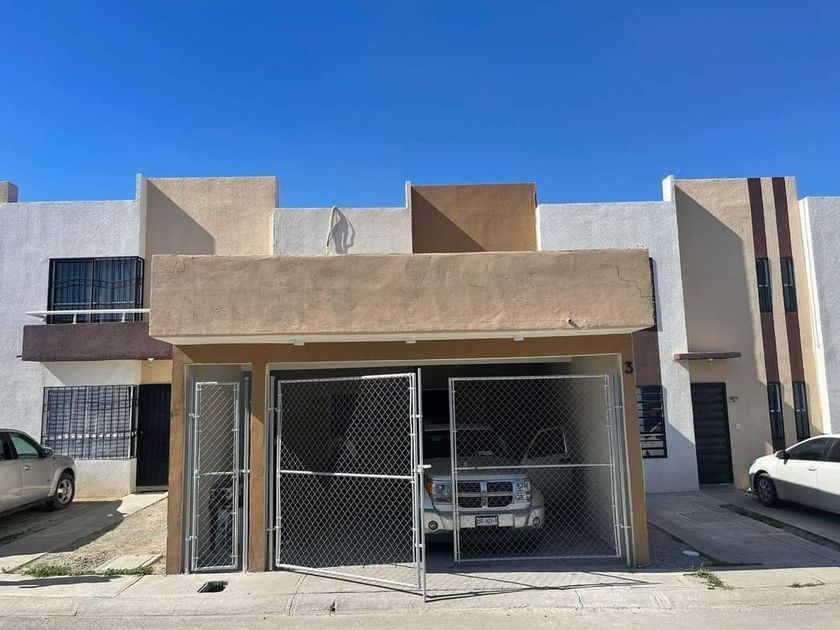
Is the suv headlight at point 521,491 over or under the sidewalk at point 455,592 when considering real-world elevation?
over

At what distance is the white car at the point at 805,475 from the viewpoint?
928cm

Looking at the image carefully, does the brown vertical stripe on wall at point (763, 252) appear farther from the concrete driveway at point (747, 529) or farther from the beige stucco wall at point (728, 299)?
the concrete driveway at point (747, 529)

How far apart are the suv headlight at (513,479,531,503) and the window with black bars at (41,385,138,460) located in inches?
364

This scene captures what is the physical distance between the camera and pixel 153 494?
12680 millimetres

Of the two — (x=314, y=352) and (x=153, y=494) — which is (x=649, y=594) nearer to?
(x=314, y=352)

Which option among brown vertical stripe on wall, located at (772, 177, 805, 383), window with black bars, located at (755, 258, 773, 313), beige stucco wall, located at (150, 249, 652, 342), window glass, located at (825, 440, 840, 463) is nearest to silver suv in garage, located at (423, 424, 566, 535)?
beige stucco wall, located at (150, 249, 652, 342)

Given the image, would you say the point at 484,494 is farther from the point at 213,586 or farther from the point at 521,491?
the point at 213,586

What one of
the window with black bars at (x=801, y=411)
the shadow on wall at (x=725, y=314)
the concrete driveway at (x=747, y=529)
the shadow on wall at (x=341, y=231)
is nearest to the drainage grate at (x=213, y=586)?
the concrete driveway at (x=747, y=529)

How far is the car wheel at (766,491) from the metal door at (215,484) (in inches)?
359

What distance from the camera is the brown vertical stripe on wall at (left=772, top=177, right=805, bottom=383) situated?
13.4m

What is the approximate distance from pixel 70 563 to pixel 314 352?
168 inches

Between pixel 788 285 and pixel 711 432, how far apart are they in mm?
3924

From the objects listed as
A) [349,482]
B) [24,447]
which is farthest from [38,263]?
[349,482]

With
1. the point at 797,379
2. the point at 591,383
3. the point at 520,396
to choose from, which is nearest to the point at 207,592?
the point at 591,383
